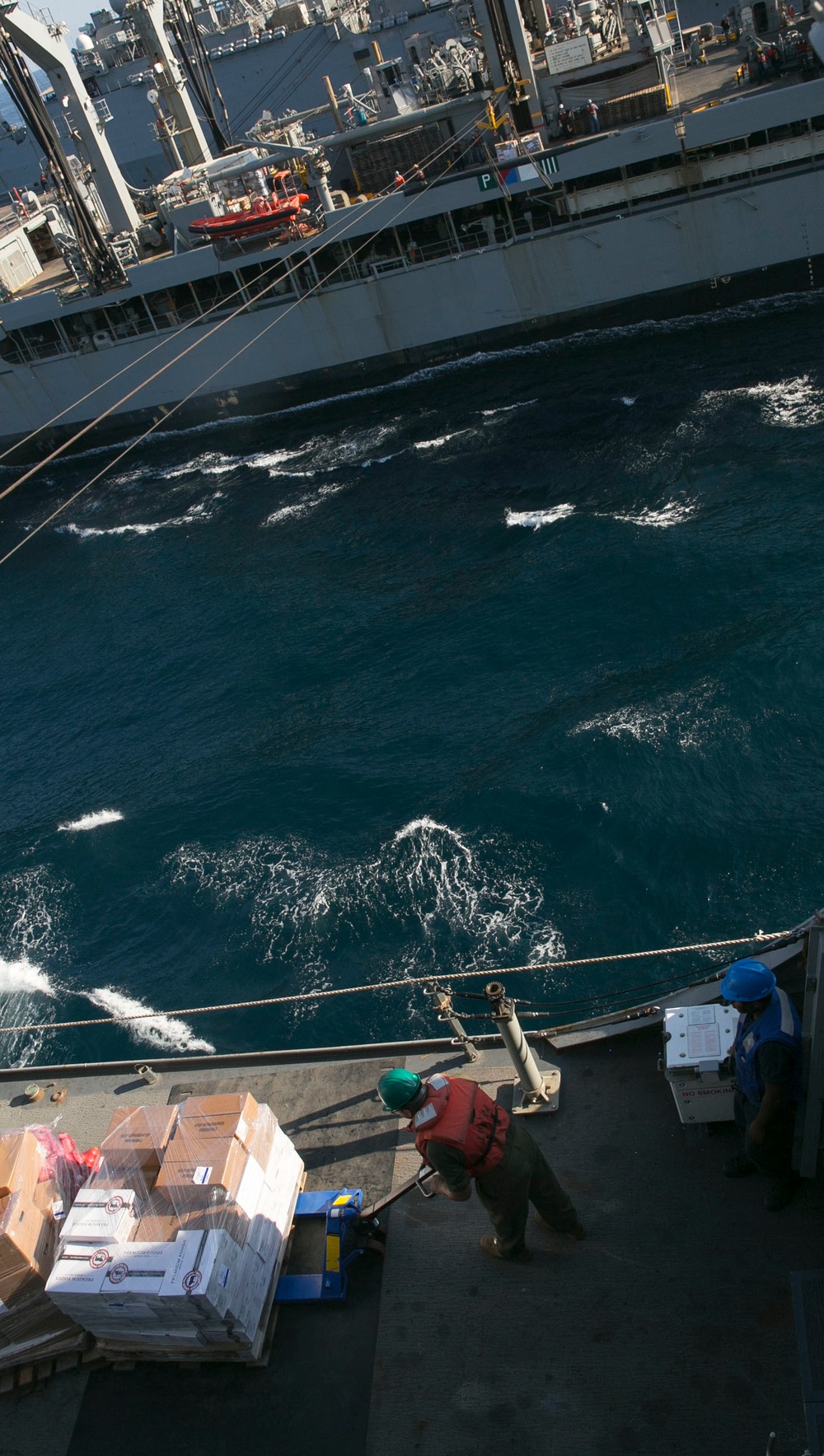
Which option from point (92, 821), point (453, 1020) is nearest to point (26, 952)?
point (92, 821)

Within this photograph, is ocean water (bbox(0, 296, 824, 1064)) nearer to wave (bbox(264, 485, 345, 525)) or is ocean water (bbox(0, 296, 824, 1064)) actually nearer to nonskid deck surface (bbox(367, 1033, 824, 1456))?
wave (bbox(264, 485, 345, 525))

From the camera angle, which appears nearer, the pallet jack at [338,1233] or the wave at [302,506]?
the pallet jack at [338,1233]

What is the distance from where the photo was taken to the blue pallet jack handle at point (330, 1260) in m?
6.68

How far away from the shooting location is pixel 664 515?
24.1 meters

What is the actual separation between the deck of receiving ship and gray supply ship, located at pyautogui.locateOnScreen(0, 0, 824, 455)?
99.7 ft

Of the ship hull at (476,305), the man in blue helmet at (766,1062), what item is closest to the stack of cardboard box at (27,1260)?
the man in blue helmet at (766,1062)

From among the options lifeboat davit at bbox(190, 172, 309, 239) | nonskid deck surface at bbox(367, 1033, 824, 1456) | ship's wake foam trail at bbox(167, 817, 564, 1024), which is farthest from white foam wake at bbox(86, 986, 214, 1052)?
lifeboat davit at bbox(190, 172, 309, 239)

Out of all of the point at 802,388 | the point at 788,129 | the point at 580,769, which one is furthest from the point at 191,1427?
the point at 788,129

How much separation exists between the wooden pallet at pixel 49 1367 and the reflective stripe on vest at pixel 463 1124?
9.47 feet

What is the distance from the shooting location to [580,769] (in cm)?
1730

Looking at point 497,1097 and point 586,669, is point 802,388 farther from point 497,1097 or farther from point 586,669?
point 497,1097

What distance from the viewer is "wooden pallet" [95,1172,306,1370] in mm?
6418

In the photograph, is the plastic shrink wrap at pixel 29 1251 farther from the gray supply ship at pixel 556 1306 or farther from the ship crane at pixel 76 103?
the ship crane at pixel 76 103

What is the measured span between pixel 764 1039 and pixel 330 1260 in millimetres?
3335
